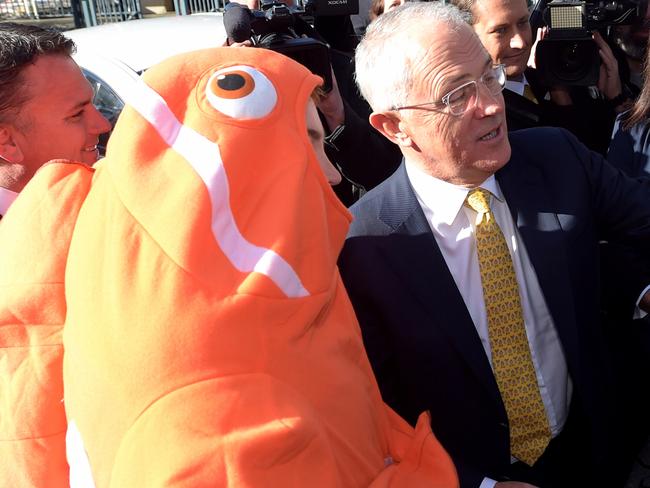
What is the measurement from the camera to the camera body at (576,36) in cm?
264

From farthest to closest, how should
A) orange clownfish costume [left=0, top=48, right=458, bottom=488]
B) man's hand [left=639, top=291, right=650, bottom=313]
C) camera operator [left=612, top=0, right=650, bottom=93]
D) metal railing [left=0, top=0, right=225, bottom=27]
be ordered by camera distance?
metal railing [left=0, top=0, right=225, bottom=27] → camera operator [left=612, top=0, right=650, bottom=93] → man's hand [left=639, top=291, right=650, bottom=313] → orange clownfish costume [left=0, top=48, right=458, bottom=488]

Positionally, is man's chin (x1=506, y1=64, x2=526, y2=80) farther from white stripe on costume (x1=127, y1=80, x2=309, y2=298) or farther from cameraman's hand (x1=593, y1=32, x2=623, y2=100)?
white stripe on costume (x1=127, y1=80, x2=309, y2=298)

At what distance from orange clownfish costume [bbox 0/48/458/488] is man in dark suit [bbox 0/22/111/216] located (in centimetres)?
79

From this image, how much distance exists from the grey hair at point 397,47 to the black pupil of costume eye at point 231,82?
2.66 feet

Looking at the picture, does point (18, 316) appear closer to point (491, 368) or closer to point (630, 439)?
point (491, 368)

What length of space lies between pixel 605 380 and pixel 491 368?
0.36 m

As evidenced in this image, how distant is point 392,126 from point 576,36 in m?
1.33

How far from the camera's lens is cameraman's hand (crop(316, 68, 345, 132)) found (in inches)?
92.4

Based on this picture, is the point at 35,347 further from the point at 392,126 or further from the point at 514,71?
the point at 514,71

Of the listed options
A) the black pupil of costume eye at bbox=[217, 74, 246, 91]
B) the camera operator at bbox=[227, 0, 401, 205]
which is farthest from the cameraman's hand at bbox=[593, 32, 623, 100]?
the black pupil of costume eye at bbox=[217, 74, 246, 91]

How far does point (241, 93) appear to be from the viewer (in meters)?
0.90

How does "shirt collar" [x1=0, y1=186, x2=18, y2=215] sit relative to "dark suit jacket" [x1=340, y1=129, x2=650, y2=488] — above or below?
above

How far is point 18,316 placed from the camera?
3.08ft

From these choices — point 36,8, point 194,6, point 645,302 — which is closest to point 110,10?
point 194,6
